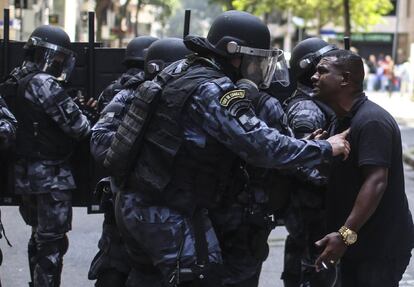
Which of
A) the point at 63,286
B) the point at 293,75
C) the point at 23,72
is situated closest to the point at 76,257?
the point at 63,286

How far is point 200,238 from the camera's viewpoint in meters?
3.50

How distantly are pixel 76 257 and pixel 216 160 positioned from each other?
13.0ft

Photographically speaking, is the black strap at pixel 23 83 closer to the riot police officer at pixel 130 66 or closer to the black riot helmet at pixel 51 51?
the black riot helmet at pixel 51 51

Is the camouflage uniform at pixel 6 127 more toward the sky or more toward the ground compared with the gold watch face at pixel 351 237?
more toward the sky

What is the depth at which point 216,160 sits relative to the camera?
343 centimetres

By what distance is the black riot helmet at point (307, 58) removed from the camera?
4.85 metres

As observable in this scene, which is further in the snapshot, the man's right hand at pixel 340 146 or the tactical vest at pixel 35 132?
the tactical vest at pixel 35 132

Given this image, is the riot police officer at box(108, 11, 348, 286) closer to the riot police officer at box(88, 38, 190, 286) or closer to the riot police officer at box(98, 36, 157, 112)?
the riot police officer at box(88, 38, 190, 286)

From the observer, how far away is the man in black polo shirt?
3.43 metres

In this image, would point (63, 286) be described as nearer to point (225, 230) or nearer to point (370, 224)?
point (225, 230)

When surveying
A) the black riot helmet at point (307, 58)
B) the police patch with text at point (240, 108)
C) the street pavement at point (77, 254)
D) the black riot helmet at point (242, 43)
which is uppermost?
the black riot helmet at point (242, 43)

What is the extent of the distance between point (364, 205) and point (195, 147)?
774 mm

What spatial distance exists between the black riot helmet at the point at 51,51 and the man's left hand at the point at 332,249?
2.60 metres

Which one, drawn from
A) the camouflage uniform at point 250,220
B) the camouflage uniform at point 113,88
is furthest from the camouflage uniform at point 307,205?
the camouflage uniform at point 113,88
